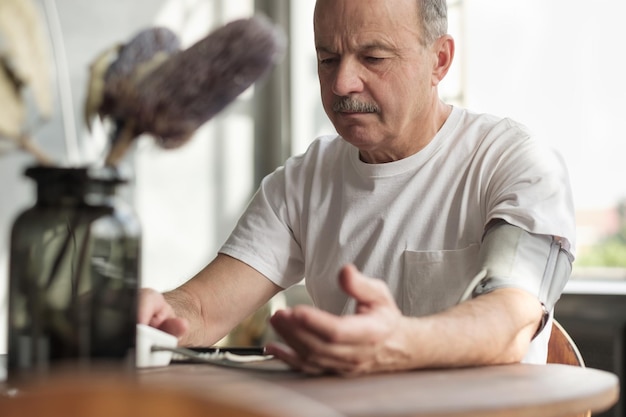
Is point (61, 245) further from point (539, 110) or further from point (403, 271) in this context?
point (539, 110)

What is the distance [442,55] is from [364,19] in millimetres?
255

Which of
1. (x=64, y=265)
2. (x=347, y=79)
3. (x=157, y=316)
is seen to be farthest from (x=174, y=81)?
(x=347, y=79)

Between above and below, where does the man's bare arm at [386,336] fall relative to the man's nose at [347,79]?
below

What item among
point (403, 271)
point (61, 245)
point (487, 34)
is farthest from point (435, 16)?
point (487, 34)

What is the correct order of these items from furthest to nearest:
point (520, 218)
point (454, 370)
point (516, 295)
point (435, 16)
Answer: point (435, 16) → point (520, 218) → point (516, 295) → point (454, 370)

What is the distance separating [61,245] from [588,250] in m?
3.15

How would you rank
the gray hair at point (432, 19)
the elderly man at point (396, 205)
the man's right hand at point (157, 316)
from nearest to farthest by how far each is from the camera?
the man's right hand at point (157, 316) → the elderly man at point (396, 205) → the gray hair at point (432, 19)

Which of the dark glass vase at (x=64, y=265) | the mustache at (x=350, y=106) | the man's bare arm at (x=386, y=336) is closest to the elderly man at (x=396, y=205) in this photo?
the mustache at (x=350, y=106)

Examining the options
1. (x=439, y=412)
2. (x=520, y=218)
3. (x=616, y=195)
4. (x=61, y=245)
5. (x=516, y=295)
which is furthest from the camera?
(x=616, y=195)

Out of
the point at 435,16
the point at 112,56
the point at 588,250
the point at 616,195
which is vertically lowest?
the point at 588,250

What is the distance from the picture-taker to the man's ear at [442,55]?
78.8 inches

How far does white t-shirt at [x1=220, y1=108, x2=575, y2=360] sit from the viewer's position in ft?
5.72

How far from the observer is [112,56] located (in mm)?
991

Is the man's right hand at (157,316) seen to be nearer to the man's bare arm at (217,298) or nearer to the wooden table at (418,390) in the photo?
the wooden table at (418,390)
